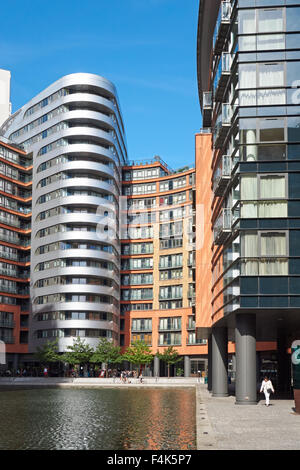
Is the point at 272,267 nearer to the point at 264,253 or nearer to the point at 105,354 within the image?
the point at 264,253

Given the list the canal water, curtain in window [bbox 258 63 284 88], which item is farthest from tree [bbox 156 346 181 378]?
curtain in window [bbox 258 63 284 88]

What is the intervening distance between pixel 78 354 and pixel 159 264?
27.3 meters

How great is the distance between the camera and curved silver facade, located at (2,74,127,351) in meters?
99.6

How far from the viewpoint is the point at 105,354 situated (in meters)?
96.3

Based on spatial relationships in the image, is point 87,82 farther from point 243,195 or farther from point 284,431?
point 284,431

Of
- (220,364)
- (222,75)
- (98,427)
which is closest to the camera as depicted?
(98,427)

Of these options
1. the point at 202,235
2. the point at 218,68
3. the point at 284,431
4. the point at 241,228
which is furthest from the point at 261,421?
the point at 202,235

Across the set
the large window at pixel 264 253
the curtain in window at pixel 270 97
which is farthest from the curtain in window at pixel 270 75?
the large window at pixel 264 253

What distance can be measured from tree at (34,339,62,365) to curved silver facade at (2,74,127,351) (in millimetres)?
1718

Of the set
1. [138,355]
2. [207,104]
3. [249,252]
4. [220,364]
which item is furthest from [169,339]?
[249,252]

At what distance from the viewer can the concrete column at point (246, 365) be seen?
34250 mm

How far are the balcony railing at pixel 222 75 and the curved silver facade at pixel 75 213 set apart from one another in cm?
6083

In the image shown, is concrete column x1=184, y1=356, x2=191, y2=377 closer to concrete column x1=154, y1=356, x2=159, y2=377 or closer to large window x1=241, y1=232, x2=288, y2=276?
concrete column x1=154, y1=356, x2=159, y2=377

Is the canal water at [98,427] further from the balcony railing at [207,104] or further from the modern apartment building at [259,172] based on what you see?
the balcony railing at [207,104]
